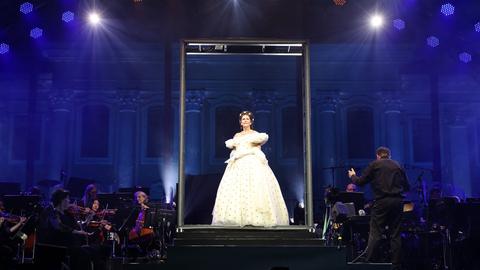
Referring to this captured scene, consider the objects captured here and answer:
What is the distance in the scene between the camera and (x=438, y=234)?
414 inches

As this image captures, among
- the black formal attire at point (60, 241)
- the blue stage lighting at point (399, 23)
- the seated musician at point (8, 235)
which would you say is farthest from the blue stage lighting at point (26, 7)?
the blue stage lighting at point (399, 23)

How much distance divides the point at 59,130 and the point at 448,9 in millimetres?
10946

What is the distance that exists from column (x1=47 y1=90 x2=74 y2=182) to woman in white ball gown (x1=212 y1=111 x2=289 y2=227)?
1075 centimetres

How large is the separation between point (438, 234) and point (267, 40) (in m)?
5.05

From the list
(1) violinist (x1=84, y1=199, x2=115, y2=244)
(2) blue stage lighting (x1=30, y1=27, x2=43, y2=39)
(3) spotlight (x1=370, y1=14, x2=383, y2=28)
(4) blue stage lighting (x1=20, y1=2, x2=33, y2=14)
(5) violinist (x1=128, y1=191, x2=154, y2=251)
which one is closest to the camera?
(1) violinist (x1=84, y1=199, x2=115, y2=244)

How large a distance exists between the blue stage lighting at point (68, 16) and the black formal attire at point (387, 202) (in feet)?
27.1

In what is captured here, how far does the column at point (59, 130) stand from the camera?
688 inches

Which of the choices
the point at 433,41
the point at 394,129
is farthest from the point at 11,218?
the point at 394,129

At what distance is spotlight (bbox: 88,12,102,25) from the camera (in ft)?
47.0

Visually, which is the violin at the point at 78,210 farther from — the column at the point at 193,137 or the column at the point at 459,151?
the column at the point at 459,151

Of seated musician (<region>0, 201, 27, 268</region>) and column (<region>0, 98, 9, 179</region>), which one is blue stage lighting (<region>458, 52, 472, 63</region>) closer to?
seated musician (<region>0, 201, 27, 268</region>)

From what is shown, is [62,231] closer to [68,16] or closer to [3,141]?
[68,16]

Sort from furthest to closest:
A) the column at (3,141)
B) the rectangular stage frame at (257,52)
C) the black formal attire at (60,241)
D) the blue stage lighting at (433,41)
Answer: the column at (3,141), the blue stage lighting at (433,41), the black formal attire at (60,241), the rectangular stage frame at (257,52)

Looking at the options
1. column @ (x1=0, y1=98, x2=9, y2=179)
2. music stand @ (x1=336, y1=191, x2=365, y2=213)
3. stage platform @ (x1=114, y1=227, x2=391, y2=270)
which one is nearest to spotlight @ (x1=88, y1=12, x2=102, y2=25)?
column @ (x1=0, y1=98, x2=9, y2=179)
